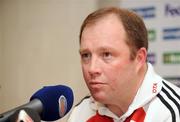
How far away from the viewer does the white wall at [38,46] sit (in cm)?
197

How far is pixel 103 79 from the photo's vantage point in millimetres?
836

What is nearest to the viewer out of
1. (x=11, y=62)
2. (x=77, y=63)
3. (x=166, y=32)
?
(x=166, y=32)

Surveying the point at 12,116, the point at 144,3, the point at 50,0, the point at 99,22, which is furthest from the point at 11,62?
the point at 12,116

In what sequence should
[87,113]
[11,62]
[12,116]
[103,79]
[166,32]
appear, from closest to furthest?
[12,116] → [103,79] → [87,113] → [166,32] → [11,62]

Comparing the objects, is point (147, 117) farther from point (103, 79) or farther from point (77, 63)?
point (77, 63)

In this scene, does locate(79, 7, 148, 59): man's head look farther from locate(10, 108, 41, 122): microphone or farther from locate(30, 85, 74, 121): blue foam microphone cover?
locate(10, 108, 41, 122): microphone

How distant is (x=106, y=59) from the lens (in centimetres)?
85

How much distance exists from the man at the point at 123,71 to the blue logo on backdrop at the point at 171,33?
2.60 ft

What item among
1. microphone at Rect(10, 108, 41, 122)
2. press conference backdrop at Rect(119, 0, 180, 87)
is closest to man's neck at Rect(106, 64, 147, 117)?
microphone at Rect(10, 108, 41, 122)

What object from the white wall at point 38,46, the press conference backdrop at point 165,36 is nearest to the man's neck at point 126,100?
the press conference backdrop at point 165,36

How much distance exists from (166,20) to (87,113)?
0.87 meters

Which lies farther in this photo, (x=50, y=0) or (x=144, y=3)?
(x=50, y=0)

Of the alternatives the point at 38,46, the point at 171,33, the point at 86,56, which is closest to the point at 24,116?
the point at 86,56

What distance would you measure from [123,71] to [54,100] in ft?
0.61
